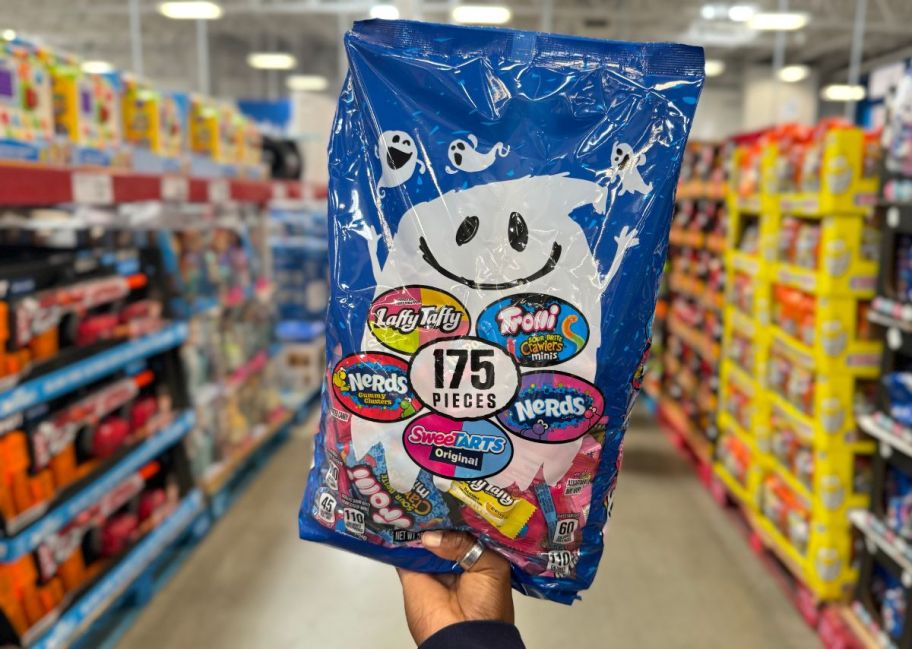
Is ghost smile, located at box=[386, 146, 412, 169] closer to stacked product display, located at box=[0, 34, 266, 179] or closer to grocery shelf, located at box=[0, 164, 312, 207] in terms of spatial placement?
grocery shelf, located at box=[0, 164, 312, 207]

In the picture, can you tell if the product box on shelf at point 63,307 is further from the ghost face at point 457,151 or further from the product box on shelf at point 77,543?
the ghost face at point 457,151

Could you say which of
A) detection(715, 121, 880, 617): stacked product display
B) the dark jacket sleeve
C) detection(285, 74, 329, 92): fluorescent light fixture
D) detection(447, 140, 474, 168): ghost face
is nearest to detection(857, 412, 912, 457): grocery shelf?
detection(715, 121, 880, 617): stacked product display

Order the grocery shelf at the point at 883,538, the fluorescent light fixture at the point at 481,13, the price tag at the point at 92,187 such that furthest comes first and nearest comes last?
the fluorescent light fixture at the point at 481,13
the grocery shelf at the point at 883,538
the price tag at the point at 92,187

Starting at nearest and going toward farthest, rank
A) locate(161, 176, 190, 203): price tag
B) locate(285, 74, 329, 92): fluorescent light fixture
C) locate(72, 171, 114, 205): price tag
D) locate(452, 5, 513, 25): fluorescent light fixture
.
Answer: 1. locate(72, 171, 114, 205): price tag
2. locate(161, 176, 190, 203): price tag
3. locate(452, 5, 513, 25): fluorescent light fixture
4. locate(285, 74, 329, 92): fluorescent light fixture

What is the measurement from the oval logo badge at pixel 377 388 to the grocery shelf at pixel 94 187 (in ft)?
4.59

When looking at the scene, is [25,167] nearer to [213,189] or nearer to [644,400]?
[213,189]

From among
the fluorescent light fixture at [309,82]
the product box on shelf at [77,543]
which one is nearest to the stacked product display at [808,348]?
the product box on shelf at [77,543]

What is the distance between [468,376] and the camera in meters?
1.01

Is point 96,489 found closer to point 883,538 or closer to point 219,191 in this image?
point 219,191

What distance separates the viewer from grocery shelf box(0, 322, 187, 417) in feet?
7.02

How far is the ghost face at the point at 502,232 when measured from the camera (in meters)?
1.00

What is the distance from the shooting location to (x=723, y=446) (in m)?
4.34

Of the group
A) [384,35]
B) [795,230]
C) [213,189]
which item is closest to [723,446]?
[795,230]

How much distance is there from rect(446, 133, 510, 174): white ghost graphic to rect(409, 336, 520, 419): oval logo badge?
0.74 feet
